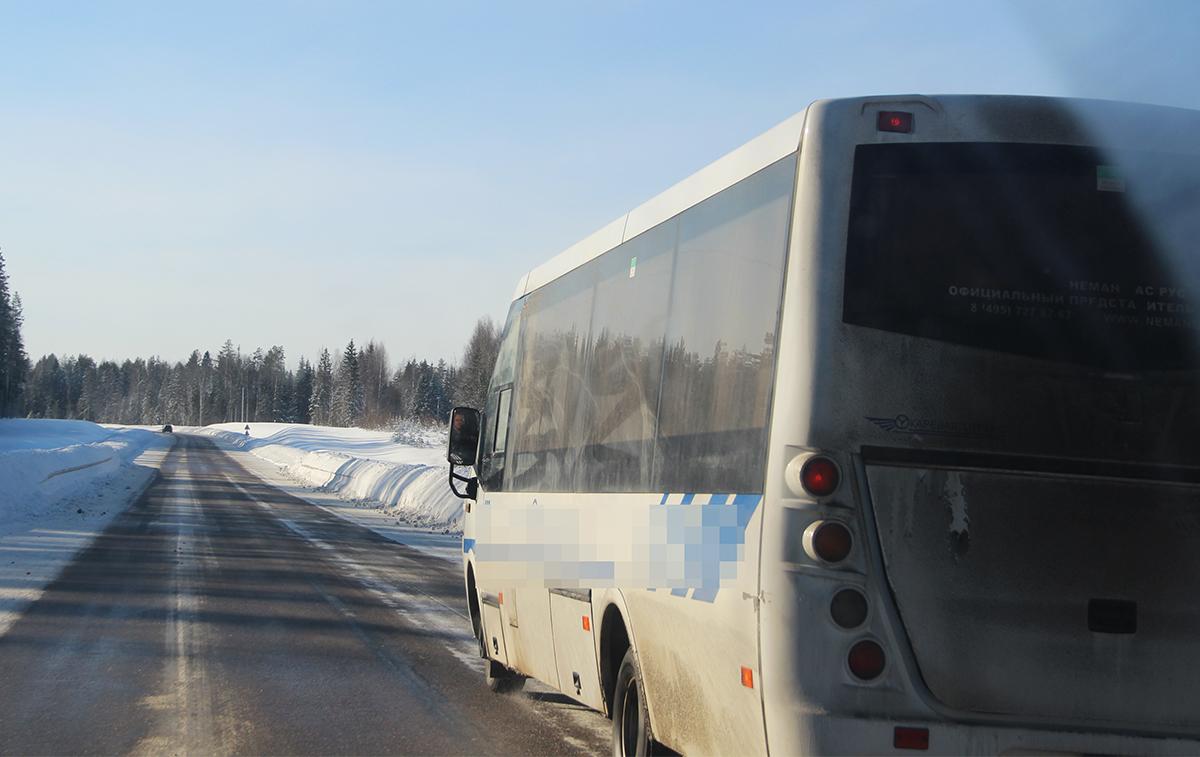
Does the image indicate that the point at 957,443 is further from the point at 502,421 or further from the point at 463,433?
the point at 463,433

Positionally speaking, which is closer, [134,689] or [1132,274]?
[1132,274]

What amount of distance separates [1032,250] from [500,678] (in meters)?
5.21

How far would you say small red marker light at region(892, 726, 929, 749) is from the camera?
304 centimetres

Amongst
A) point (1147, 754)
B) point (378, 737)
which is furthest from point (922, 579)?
point (378, 737)

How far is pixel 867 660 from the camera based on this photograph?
10.1 feet

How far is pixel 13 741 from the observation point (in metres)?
5.75

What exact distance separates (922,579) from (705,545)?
0.85 meters

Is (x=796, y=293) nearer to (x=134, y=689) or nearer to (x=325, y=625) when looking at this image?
(x=134, y=689)

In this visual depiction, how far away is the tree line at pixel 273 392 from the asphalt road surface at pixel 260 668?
9384 centimetres

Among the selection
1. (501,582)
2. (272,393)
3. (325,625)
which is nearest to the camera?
(501,582)

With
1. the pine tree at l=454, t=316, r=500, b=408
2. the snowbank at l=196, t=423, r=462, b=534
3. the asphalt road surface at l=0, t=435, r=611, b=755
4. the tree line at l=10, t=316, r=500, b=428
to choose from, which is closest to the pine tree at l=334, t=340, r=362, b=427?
the tree line at l=10, t=316, r=500, b=428

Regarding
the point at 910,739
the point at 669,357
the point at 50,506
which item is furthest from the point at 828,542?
the point at 50,506

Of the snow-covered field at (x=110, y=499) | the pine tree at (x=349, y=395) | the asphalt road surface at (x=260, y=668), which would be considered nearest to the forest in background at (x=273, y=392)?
the pine tree at (x=349, y=395)

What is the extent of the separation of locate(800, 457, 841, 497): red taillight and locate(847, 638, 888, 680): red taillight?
0.48m
